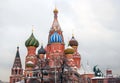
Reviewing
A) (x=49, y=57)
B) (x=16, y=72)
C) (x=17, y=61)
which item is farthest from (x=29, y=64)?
(x=17, y=61)

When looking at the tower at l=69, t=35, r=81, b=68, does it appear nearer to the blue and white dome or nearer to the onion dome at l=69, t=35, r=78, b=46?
the onion dome at l=69, t=35, r=78, b=46

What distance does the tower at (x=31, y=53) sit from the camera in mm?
66438

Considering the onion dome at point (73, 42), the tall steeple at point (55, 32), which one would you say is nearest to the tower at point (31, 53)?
the tall steeple at point (55, 32)

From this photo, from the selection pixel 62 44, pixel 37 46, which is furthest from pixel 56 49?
pixel 37 46

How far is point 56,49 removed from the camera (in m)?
65.9

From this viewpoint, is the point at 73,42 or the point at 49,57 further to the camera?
the point at 73,42

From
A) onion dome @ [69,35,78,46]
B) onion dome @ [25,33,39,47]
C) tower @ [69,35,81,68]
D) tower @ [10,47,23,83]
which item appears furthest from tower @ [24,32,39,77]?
tower @ [69,35,81,68]

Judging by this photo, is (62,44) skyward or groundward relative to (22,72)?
skyward

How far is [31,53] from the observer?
→ 227ft

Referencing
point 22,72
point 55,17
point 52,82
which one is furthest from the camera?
point 22,72

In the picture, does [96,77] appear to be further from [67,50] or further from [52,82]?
[52,82]

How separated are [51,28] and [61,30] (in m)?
2.35

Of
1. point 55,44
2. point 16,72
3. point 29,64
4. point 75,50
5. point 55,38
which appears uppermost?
point 55,38

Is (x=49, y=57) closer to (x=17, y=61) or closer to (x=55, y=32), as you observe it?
(x=55, y=32)
